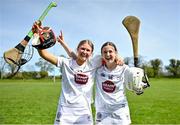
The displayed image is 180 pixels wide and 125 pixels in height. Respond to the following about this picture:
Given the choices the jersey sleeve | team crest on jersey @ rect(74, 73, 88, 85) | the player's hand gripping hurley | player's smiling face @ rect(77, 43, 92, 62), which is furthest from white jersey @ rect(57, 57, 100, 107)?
the player's hand gripping hurley

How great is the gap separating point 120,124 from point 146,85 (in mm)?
714

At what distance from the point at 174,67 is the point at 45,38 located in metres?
87.3

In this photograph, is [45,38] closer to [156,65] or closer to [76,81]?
[76,81]

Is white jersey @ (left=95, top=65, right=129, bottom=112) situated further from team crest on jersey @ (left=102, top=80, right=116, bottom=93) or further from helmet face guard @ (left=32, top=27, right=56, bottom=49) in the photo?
helmet face guard @ (left=32, top=27, right=56, bottom=49)

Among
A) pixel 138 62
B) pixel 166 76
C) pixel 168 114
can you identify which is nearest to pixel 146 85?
pixel 138 62

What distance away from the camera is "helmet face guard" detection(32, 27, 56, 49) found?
470cm

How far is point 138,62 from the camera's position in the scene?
518cm

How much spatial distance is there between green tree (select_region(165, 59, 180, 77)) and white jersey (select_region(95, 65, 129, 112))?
8420cm

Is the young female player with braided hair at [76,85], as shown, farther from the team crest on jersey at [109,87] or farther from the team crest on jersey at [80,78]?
the team crest on jersey at [109,87]

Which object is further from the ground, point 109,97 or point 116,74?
point 116,74

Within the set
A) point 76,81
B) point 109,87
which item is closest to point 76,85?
point 76,81

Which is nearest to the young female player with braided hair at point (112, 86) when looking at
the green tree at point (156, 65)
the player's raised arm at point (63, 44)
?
the player's raised arm at point (63, 44)

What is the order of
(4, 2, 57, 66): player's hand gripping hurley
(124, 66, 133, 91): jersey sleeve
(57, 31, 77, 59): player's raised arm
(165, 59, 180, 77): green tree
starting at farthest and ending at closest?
1. (165, 59, 180, 77): green tree
2. (57, 31, 77, 59): player's raised arm
3. (4, 2, 57, 66): player's hand gripping hurley
4. (124, 66, 133, 91): jersey sleeve

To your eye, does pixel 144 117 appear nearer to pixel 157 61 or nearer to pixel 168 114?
pixel 168 114
